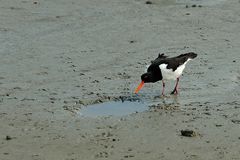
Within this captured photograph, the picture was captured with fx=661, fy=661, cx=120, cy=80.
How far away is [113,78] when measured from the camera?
38.7ft

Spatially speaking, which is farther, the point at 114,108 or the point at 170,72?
the point at 170,72

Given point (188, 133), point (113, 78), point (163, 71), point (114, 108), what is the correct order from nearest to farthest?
point (188, 133), point (114, 108), point (163, 71), point (113, 78)

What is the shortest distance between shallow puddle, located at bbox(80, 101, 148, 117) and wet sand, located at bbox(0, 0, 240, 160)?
0.51 ft

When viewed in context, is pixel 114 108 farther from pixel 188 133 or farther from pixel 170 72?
pixel 188 133

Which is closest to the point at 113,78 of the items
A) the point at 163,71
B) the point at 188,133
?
the point at 163,71

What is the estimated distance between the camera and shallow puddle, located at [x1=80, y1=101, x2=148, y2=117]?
10.1 metres

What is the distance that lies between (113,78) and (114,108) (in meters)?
1.53

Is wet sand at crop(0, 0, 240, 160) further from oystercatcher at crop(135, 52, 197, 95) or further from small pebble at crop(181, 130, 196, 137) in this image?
oystercatcher at crop(135, 52, 197, 95)

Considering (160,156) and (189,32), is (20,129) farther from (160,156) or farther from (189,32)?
(189,32)

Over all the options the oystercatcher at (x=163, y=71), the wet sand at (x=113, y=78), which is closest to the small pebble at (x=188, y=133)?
the wet sand at (x=113, y=78)

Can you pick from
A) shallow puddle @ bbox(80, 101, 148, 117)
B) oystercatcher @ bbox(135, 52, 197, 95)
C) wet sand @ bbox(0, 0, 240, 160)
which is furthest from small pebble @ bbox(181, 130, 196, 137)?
oystercatcher @ bbox(135, 52, 197, 95)

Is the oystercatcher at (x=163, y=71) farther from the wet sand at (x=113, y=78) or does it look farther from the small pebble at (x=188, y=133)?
the small pebble at (x=188, y=133)

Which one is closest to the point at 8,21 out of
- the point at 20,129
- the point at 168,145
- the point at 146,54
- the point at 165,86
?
the point at 146,54

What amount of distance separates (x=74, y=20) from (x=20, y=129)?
22.8 feet
